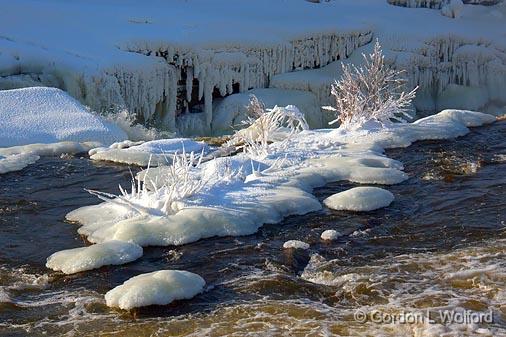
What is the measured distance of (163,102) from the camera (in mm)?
17266

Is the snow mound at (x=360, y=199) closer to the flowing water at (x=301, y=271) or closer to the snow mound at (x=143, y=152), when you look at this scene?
the flowing water at (x=301, y=271)

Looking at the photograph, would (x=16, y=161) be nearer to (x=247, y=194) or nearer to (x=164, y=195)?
(x=164, y=195)

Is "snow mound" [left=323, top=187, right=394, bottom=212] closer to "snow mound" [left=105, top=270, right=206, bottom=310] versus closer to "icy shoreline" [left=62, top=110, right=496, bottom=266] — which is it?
"icy shoreline" [left=62, top=110, right=496, bottom=266]

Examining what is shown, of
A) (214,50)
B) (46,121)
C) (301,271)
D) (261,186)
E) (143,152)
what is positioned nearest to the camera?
(301,271)

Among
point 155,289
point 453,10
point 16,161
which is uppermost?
point 453,10

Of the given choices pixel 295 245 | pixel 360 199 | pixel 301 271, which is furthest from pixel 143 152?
pixel 301 271

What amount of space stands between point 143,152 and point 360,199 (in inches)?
164

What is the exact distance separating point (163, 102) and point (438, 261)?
467 inches

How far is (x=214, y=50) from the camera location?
18094 millimetres

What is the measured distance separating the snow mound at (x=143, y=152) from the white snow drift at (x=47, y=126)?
26.4 inches

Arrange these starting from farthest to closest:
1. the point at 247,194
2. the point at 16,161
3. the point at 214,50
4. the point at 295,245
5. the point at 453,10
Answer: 1. the point at 453,10
2. the point at 214,50
3. the point at 16,161
4. the point at 247,194
5. the point at 295,245

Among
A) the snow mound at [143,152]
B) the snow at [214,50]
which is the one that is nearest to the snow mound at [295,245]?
the snow mound at [143,152]

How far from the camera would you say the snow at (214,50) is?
15867 mm

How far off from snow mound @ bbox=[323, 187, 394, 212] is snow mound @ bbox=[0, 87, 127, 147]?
5699 millimetres
